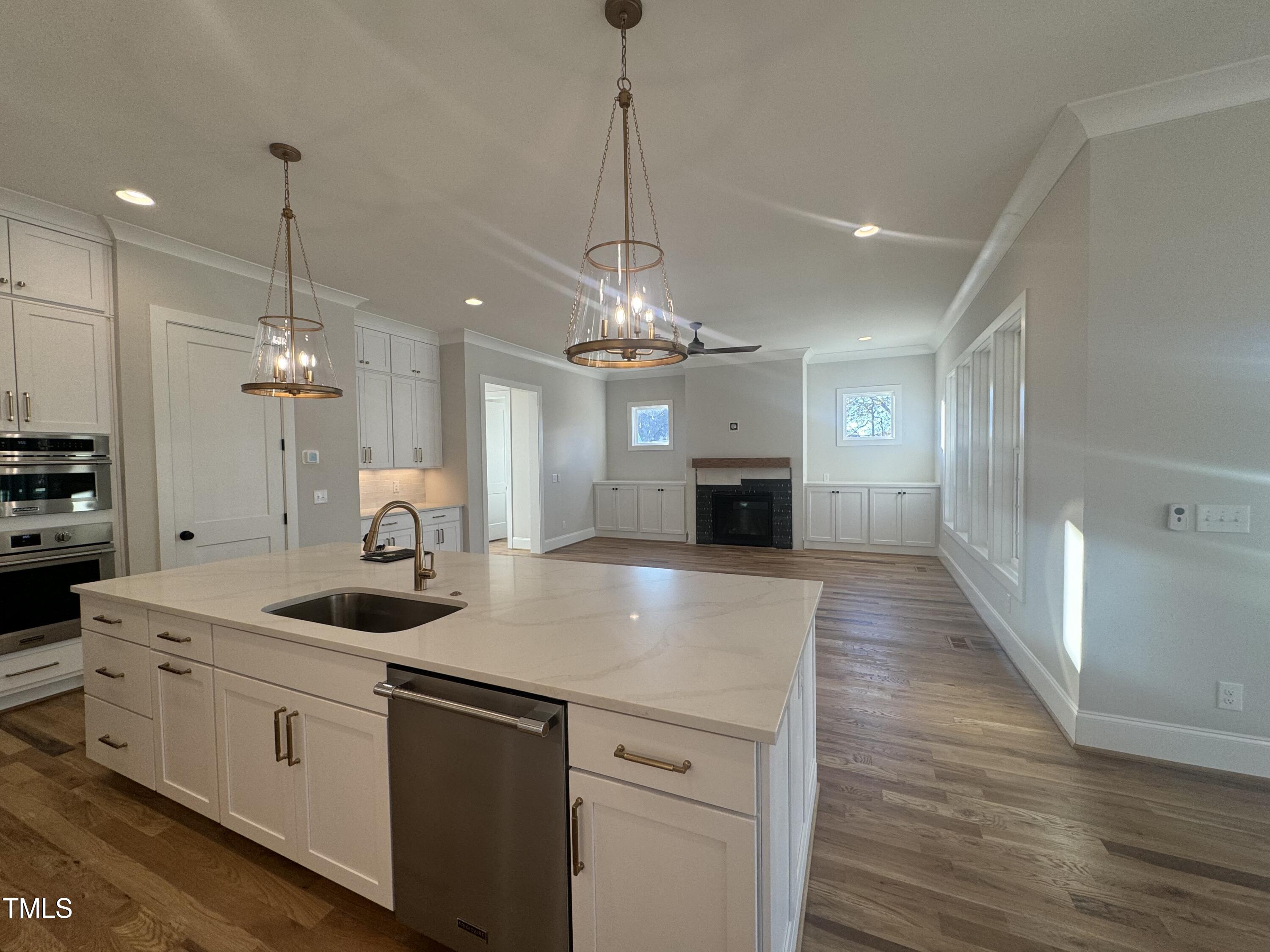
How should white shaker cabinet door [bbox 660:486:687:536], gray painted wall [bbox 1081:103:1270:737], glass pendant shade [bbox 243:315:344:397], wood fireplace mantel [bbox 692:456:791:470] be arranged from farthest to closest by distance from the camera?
white shaker cabinet door [bbox 660:486:687:536], wood fireplace mantel [bbox 692:456:791:470], glass pendant shade [bbox 243:315:344:397], gray painted wall [bbox 1081:103:1270:737]

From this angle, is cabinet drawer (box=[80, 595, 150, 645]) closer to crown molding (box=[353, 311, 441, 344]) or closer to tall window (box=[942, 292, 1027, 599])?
crown molding (box=[353, 311, 441, 344])

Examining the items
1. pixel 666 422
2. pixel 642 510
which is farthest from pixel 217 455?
pixel 666 422

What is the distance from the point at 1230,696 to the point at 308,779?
133 inches

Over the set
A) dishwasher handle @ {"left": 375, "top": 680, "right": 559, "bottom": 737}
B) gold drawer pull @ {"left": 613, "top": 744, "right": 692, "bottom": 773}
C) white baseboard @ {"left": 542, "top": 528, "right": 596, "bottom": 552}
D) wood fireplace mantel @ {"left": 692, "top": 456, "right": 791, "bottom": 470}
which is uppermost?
wood fireplace mantel @ {"left": 692, "top": 456, "right": 791, "bottom": 470}

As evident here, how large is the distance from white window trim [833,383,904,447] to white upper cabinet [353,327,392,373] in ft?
18.9

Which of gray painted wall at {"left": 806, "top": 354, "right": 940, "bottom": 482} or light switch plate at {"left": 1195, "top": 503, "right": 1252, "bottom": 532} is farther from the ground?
gray painted wall at {"left": 806, "top": 354, "right": 940, "bottom": 482}

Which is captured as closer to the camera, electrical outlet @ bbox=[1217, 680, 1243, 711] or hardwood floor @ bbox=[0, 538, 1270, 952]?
hardwood floor @ bbox=[0, 538, 1270, 952]

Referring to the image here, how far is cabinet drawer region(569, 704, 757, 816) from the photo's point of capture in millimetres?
941

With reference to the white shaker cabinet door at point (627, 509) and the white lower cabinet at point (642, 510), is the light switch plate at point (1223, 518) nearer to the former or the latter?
the white lower cabinet at point (642, 510)

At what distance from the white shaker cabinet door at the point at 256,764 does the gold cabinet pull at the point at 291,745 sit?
1cm

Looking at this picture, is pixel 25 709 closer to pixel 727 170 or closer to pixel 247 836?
pixel 247 836

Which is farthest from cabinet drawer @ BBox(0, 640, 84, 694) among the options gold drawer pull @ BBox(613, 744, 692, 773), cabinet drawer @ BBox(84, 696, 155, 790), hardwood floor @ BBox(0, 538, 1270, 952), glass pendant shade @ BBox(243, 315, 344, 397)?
gold drawer pull @ BBox(613, 744, 692, 773)

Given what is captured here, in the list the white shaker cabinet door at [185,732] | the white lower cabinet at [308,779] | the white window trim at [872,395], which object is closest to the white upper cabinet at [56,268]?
the white shaker cabinet door at [185,732]

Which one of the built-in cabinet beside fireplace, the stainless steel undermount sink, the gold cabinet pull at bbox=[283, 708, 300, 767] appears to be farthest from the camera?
the built-in cabinet beside fireplace
